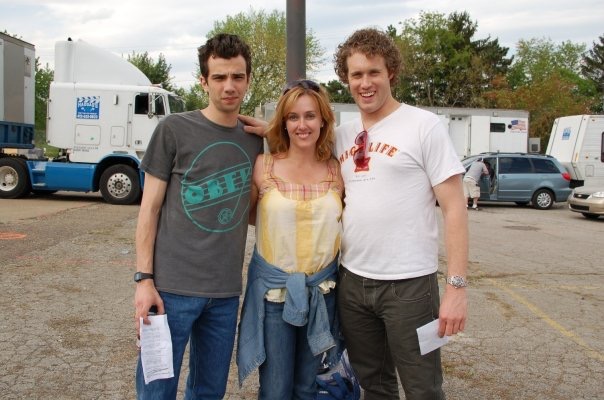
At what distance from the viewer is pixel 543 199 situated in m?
16.9

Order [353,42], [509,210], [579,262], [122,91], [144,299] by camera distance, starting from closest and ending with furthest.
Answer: [144,299] < [353,42] < [579,262] < [122,91] < [509,210]

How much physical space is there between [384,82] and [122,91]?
12506 millimetres

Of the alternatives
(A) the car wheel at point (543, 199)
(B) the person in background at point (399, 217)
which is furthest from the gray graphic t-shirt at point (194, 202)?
(A) the car wheel at point (543, 199)

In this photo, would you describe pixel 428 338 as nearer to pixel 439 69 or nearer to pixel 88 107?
pixel 88 107

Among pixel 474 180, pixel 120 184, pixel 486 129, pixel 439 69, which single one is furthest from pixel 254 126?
pixel 439 69

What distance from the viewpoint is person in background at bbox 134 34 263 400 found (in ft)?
7.76

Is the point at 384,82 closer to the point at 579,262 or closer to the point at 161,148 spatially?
the point at 161,148

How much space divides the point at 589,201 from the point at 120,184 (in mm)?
11288

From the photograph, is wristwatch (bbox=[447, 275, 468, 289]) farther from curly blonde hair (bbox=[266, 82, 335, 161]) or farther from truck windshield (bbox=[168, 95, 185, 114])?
truck windshield (bbox=[168, 95, 185, 114])

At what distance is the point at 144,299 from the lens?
232 centimetres

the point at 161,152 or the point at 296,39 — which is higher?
the point at 296,39

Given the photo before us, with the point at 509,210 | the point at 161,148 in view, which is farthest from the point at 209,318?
the point at 509,210

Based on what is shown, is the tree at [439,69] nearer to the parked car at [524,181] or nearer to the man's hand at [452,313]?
the parked car at [524,181]

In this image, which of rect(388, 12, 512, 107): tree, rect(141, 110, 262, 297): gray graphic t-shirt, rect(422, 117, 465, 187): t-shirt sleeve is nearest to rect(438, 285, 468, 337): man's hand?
rect(422, 117, 465, 187): t-shirt sleeve
